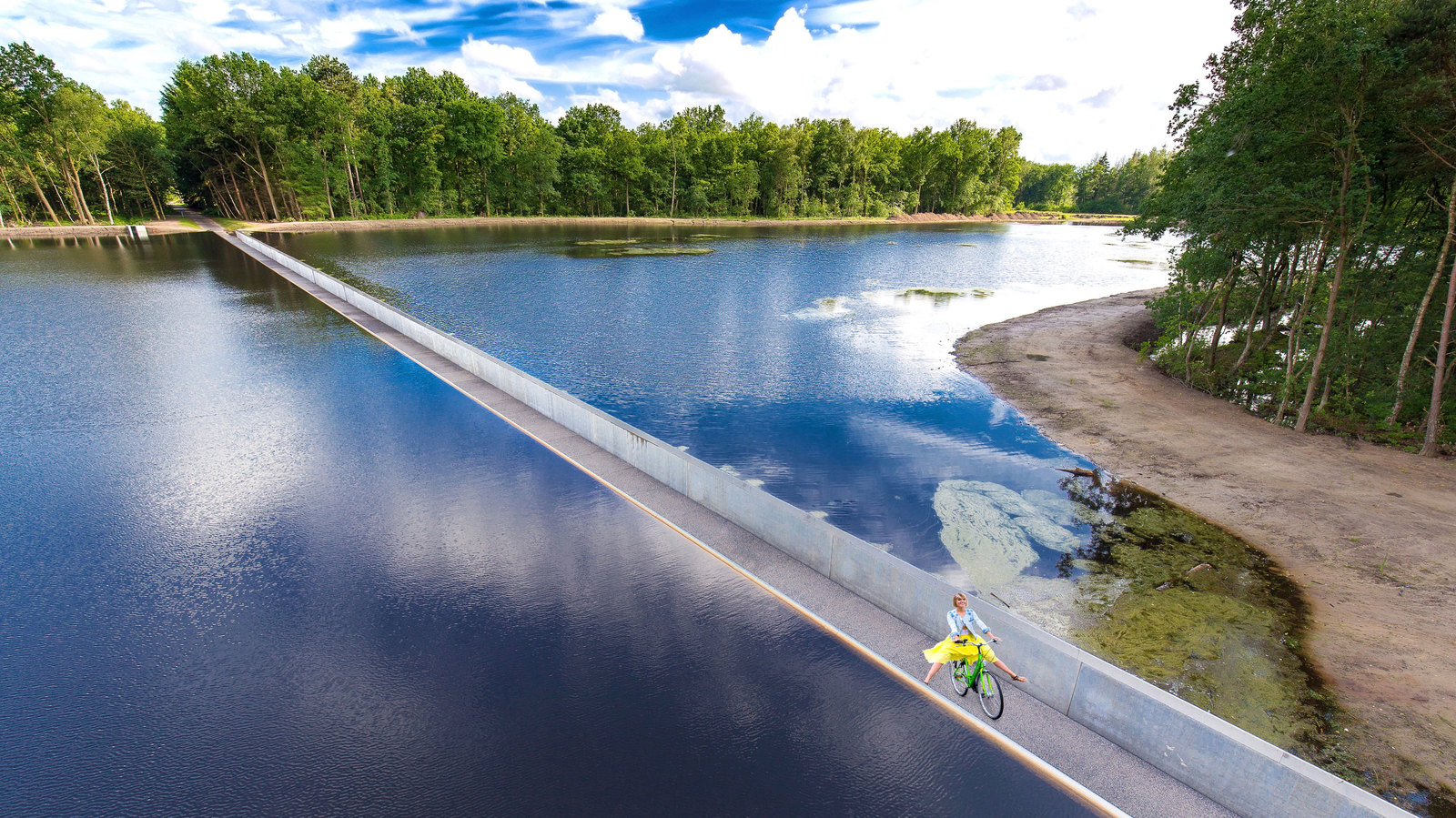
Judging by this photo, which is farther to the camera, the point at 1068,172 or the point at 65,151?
the point at 1068,172

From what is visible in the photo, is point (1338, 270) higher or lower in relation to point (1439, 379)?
higher

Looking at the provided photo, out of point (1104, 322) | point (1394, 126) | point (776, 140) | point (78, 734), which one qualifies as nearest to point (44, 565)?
point (78, 734)

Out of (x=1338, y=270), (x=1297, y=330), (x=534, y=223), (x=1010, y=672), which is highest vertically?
(x=534, y=223)

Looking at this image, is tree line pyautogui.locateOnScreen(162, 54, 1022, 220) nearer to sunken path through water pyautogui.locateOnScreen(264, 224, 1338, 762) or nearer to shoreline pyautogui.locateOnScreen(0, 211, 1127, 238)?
shoreline pyautogui.locateOnScreen(0, 211, 1127, 238)

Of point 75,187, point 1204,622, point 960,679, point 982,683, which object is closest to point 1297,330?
point 1204,622

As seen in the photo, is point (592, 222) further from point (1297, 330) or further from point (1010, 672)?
point (1010, 672)

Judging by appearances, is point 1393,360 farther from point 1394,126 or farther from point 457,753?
point 457,753

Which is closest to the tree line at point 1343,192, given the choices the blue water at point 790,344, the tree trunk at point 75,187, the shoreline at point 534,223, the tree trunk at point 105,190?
the blue water at point 790,344
